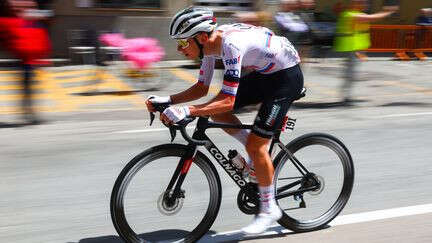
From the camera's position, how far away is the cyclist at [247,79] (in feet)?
11.2

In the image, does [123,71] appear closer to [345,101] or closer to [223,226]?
[345,101]

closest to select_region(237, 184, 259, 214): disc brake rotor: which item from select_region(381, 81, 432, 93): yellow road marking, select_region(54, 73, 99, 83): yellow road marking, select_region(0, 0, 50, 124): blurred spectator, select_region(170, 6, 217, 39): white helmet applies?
select_region(170, 6, 217, 39): white helmet

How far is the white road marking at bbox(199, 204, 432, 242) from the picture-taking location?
13.2ft

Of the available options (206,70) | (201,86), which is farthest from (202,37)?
(201,86)

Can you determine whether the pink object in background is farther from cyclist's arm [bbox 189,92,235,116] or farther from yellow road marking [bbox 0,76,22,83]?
cyclist's arm [bbox 189,92,235,116]

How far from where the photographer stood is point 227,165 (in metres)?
3.83

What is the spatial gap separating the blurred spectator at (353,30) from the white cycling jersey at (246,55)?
18.6ft

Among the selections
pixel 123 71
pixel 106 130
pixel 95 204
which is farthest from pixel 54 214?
pixel 123 71

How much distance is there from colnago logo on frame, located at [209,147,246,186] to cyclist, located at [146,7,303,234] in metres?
0.15

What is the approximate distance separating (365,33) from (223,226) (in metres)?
6.30

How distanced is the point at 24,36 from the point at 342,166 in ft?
16.7

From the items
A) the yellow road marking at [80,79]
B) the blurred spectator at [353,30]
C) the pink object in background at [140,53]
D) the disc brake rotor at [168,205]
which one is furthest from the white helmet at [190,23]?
the yellow road marking at [80,79]

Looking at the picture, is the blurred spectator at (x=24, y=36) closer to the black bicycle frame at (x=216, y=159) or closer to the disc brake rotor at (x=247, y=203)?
the black bicycle frame at (x=216, y=159)

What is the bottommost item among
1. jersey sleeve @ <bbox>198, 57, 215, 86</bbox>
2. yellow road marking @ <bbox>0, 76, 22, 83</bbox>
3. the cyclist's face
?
yellow road marking @ <bbox>0, 76, 22, 83</bbox>
